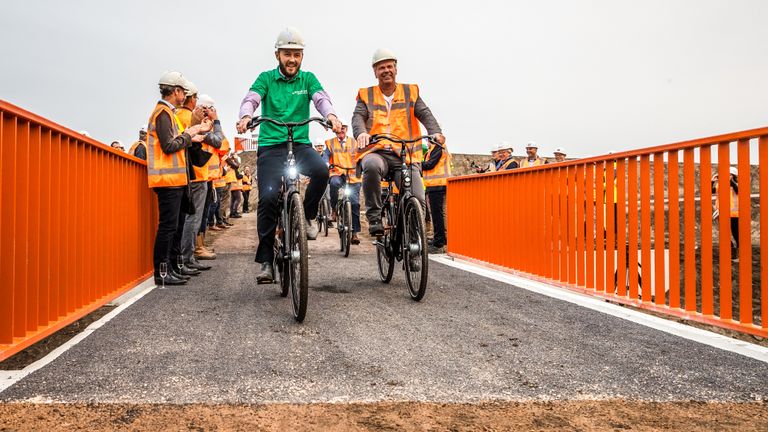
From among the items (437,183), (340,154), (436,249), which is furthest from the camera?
(340,154)

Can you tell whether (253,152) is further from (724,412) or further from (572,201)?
(724,412)

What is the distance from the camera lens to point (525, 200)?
708cm

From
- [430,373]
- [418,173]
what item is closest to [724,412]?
[430,373]

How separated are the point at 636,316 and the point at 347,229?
585 cm

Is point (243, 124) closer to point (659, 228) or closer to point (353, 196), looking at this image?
point (659, 228)

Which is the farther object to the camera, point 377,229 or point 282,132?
point 377,229

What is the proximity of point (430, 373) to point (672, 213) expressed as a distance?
8.17 feet

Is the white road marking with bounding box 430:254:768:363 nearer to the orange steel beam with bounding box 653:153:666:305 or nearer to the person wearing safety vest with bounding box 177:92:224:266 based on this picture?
the orange steel beam with bounding box 653:153:666:305

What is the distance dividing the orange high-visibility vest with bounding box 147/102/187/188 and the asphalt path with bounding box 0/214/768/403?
1.47 meters

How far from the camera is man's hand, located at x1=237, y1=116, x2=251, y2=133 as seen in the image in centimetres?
479

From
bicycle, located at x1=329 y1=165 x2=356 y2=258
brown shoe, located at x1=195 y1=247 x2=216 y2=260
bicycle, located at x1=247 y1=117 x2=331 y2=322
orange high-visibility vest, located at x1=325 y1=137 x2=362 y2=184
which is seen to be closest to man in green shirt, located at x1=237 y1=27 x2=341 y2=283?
bicycle, located at x1=247 y1=117 x2=331 y2=322

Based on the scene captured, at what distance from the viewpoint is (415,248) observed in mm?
5305

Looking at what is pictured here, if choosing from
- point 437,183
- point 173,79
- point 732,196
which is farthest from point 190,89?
point 732,196

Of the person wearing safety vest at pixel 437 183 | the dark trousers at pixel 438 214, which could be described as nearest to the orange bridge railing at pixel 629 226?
the person wearing safety vest at pixel 437 183
